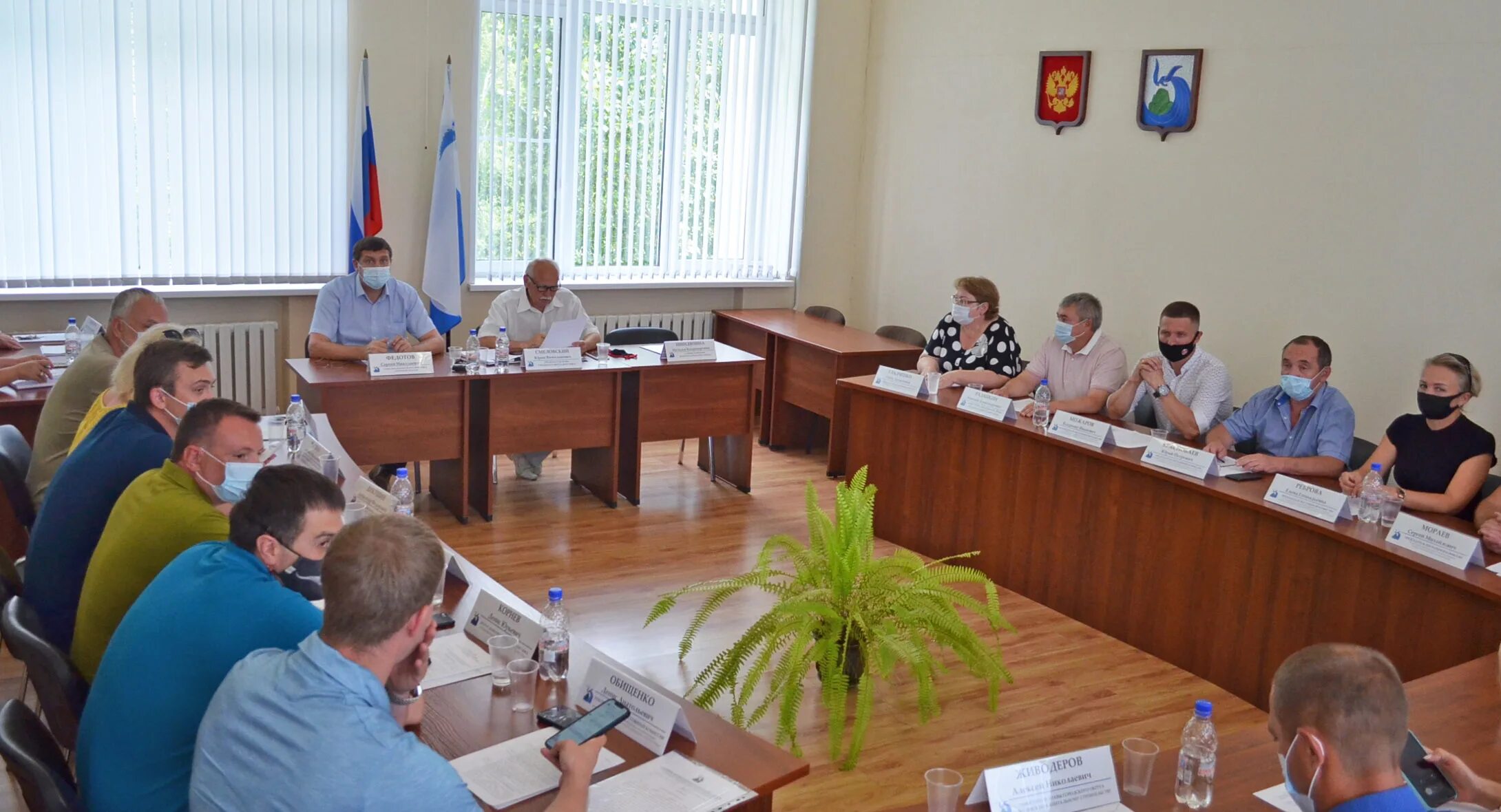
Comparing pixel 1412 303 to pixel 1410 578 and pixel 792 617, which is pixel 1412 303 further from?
pixel 792 617

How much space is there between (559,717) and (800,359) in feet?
16.1

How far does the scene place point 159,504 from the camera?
2596 millimetres

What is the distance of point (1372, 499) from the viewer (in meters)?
3.97

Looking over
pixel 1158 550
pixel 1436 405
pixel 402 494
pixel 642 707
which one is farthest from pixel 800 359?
pixel 642 707

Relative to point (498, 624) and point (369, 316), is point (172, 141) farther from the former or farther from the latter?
point (498, 624)

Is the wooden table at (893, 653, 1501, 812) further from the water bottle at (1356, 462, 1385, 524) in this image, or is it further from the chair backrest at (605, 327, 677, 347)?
the chair backrest at (605, 327, 677, 347)

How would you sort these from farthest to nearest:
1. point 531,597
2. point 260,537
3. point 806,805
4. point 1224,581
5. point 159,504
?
point 531,597
point 1224,581
point 806,805
point 159,504
point 260,537

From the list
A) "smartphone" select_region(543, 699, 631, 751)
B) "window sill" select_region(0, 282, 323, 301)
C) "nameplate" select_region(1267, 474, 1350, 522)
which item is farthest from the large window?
"smartphone" select_region(543, 699, 631, 751)

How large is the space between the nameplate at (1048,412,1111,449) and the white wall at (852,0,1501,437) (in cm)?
148

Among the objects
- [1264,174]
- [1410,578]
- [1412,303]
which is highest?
[1264,174]

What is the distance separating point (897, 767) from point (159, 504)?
2.19 metres

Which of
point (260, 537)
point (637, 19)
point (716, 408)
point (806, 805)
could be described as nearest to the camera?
point (260, 537)

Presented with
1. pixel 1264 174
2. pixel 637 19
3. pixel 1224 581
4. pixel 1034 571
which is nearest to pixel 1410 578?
pixel 1224 581

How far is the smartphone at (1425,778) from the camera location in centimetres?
225
